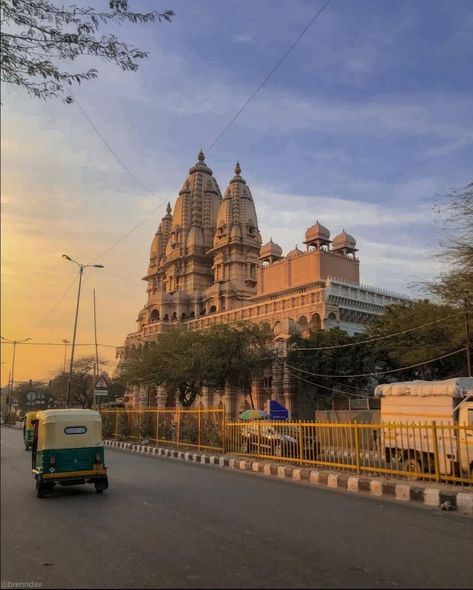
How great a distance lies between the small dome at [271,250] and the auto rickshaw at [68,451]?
51.6 m

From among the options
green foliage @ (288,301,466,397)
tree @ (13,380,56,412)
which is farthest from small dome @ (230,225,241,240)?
green foliage @ (288,301,466,397)

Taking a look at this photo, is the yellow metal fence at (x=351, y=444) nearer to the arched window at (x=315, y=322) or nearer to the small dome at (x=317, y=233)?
the arched window at (x=315, y=322)

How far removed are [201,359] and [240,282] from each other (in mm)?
37360

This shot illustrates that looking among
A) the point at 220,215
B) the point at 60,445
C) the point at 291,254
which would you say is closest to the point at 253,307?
the point at 291,254

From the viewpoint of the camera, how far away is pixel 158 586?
4.29 meters

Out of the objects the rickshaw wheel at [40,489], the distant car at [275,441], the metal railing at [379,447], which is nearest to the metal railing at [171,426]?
the distant car at [275,441]

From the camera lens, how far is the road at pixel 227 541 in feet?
15.0

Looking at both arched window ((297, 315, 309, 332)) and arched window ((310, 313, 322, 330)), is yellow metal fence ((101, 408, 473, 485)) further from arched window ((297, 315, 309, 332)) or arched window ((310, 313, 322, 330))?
arched window ((310, 313, 322, 330))

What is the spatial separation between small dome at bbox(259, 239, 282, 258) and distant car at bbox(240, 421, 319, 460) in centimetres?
4541

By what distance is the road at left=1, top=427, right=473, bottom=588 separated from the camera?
179 inches

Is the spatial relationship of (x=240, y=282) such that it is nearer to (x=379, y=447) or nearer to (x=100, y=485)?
(x=379, y=447)

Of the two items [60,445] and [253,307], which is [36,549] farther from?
[253,307]

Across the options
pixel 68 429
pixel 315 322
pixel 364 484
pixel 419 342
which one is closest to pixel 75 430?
pixel 68 429

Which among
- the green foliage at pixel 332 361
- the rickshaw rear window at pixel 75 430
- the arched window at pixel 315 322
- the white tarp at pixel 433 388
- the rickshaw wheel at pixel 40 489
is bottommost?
the rickshaw wheel at pixel 40 489
